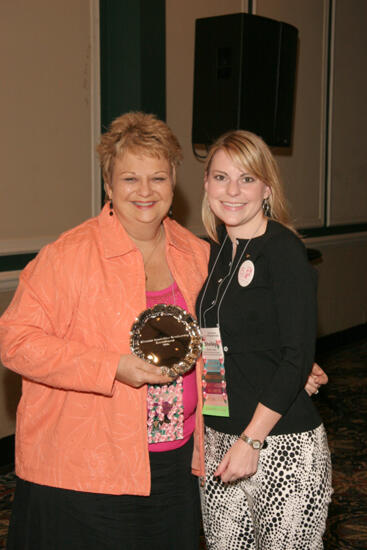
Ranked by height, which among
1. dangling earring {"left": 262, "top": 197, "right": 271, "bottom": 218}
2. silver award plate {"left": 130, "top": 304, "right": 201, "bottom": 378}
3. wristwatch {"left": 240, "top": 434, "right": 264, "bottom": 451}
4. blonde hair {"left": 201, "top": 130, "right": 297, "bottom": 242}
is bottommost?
wristwatch {"left": 240, "top": 434, "right": 264, "bottom": 451}

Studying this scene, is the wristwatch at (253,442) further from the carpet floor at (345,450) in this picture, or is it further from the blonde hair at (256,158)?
the carpet floor at (345,450)

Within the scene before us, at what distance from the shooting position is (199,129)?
3.69 meters

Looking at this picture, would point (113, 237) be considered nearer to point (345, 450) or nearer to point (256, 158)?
point (256, 158)

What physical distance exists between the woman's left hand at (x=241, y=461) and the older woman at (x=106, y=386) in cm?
23

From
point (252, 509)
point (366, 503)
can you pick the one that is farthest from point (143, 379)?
point (366, 503)

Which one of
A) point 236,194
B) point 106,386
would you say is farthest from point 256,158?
point 106,386

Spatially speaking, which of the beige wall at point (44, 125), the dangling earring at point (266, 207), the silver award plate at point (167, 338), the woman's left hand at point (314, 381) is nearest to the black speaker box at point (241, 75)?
the beige wall at point (44, 125)

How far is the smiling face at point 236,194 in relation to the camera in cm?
191

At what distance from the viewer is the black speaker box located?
3.52m

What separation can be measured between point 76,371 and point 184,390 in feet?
1.16

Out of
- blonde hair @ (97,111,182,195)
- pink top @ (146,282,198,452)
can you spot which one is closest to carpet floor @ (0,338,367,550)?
pink top @ (146,282,198,452)

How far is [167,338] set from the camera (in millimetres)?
1831

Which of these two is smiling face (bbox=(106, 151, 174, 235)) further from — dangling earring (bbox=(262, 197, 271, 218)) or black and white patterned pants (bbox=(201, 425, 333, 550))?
black and white patterned pants (bbox=(201, 425, 333, 550))

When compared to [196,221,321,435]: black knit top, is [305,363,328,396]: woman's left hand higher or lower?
lower
